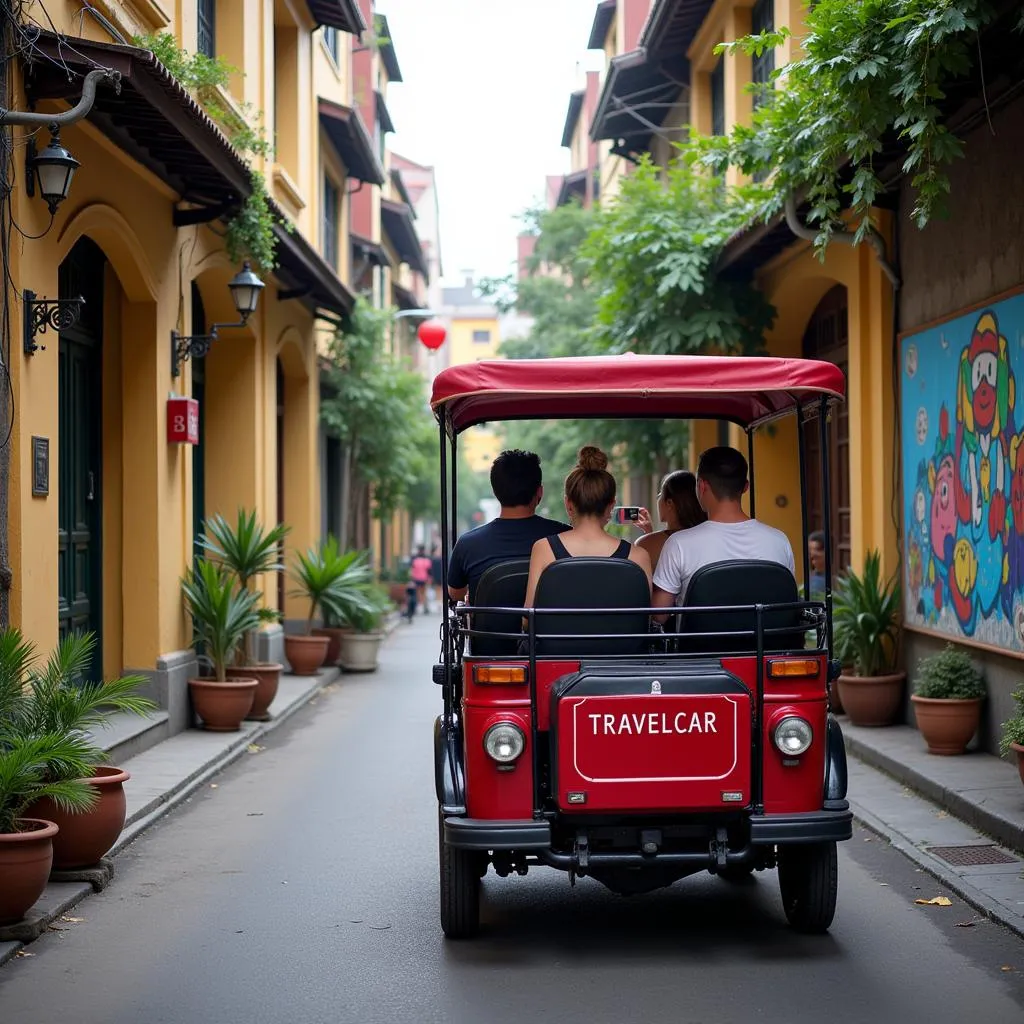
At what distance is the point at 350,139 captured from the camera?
23672mm

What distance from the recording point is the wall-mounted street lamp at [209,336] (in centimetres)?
1268

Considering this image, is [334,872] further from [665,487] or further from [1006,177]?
[1006,177]

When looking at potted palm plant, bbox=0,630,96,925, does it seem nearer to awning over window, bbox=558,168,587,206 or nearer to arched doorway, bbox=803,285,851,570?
arched doorway, bbox=803,285,851,570

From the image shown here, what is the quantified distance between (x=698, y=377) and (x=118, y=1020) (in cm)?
325

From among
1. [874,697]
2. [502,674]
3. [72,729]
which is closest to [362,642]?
[874,697]

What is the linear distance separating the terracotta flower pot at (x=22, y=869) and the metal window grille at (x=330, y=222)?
18591mm

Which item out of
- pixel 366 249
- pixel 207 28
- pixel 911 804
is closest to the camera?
pixel 911 804

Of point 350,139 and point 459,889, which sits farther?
point 350,139

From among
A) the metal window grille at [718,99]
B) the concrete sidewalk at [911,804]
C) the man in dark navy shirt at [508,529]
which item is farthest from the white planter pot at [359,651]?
the man in dark navy shirt at [508,529]

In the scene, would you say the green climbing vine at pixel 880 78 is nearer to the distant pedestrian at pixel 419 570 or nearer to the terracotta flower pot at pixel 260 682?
the terracotta flower pot at pixel 260 682

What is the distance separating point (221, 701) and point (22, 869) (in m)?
6.36

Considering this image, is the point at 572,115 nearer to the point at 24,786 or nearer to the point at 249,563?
the point at 249,563

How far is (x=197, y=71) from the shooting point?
11.6 metres

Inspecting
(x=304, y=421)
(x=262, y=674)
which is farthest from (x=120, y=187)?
(x=304, y=421)
